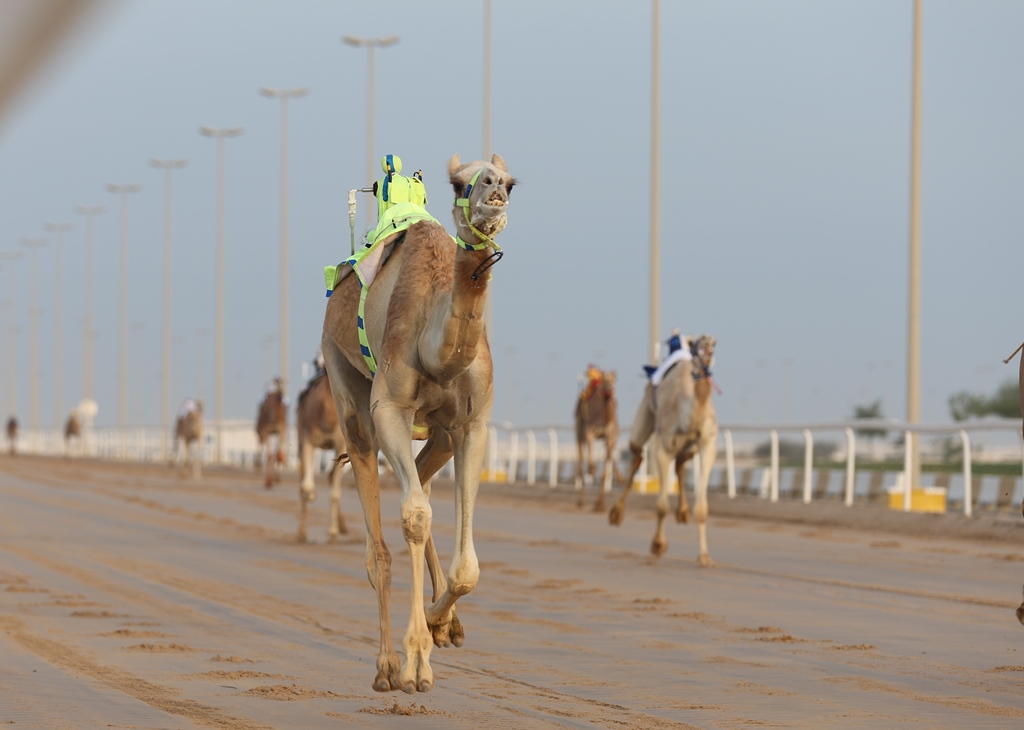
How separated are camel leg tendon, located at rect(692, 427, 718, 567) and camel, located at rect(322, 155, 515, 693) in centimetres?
958

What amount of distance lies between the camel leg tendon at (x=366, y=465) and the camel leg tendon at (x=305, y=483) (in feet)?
41.1

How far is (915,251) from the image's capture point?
89.4 feet

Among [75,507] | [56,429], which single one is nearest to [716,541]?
[75,507]

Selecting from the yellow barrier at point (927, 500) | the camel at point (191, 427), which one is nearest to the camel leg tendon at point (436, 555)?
the yellow barrier at point (927, 500)

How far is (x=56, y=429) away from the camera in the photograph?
103062 mm

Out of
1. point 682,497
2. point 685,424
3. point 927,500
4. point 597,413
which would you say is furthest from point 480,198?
point 597,413

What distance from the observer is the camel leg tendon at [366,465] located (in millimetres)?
7158

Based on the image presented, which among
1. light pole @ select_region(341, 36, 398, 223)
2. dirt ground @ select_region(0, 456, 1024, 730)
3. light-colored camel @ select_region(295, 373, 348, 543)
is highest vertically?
light pole @ select_region(341, 36, 398, 223)

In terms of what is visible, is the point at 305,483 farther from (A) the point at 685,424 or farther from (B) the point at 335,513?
(A) the point at 685,424

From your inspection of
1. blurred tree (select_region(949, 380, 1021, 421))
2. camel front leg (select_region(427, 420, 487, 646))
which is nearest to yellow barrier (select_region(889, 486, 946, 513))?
camel front leg (select_region(427, 420, 487, 646))

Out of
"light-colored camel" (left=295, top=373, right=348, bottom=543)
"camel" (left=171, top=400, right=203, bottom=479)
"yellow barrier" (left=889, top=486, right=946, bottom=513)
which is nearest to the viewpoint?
"light-colored camel" (left=295, top=373, right=348, bottom=543)

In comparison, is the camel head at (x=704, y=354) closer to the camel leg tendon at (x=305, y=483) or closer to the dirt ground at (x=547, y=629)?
the dirt ground at (x=547, y=629)

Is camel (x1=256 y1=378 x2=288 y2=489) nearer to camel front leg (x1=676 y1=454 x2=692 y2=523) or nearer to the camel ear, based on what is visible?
camel front leg (x1=676 y1=454 x2=692 y2=523)

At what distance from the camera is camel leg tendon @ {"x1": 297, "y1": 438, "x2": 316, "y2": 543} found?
20.8m
